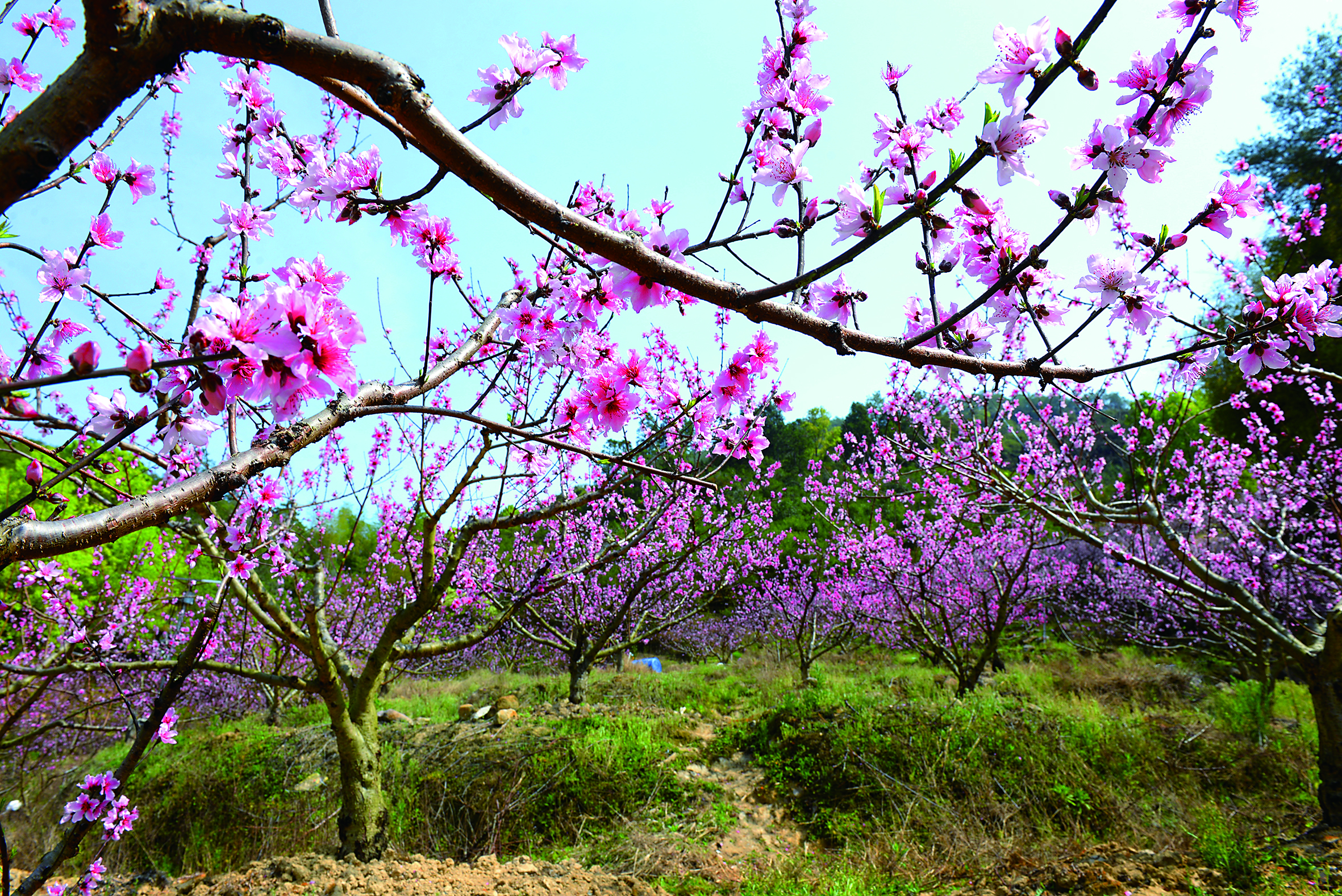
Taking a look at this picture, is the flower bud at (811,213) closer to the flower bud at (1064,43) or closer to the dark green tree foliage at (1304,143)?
the flower bud at (1064,43)

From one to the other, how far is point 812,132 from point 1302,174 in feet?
66.8

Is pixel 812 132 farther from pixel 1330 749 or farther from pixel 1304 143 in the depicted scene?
pixel 1304 143

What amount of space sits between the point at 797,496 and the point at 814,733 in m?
14.5

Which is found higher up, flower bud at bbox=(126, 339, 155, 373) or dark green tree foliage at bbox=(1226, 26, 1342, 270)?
dark green tree foliage at bbox=(1226, 26, 1342, 270)

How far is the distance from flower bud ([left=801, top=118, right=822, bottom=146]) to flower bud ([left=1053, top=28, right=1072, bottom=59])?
0.68 metres

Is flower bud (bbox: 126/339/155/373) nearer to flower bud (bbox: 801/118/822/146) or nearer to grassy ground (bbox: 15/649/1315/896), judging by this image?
flower bud (bbox: 801/118/822/146)

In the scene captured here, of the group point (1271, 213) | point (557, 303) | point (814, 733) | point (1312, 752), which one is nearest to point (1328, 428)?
point (1271, 213)

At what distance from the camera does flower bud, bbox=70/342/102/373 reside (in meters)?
1.02

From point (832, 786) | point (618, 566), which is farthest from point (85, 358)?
point (618, 566)

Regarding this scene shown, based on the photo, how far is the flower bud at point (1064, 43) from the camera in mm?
1310

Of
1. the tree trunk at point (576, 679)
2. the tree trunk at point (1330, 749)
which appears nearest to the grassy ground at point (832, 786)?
the tree trunk at point (1330, 749)

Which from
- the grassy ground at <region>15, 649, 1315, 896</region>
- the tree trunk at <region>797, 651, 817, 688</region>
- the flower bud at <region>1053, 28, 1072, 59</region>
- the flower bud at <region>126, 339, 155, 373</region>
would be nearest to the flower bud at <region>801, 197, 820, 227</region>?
the flower bud at <region>1053, 28, 1072, 59</region>

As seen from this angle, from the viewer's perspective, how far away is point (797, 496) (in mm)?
20938

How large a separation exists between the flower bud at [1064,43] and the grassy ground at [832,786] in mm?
4609
